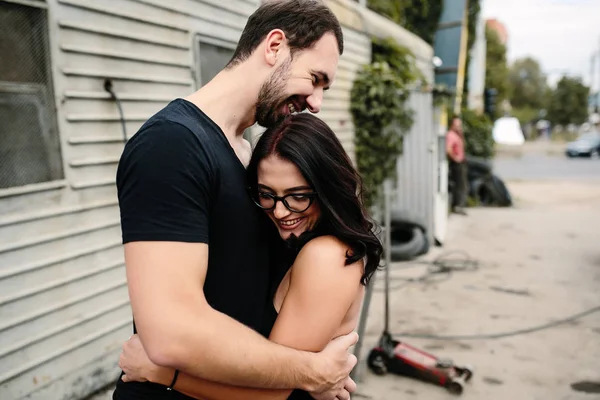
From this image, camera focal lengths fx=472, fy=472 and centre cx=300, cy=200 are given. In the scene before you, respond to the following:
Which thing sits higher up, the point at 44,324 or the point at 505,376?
the point at 44,324

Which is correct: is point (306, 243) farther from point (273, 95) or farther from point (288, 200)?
point (273, 95)

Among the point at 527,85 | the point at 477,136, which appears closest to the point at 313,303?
the point at 477,136

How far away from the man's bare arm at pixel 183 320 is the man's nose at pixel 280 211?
317 mm

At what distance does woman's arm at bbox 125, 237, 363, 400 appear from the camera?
126 centimetres

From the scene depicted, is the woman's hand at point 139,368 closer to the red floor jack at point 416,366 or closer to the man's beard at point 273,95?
the man's beard at point 273,95

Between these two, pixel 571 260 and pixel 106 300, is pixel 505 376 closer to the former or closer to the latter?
pixel 106 300

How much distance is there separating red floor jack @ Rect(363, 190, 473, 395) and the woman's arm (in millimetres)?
2348

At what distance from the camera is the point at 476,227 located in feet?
31.6

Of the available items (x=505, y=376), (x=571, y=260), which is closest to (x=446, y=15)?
(x=571, y=260)

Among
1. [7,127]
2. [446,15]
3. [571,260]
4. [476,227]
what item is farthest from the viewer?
[446,15]

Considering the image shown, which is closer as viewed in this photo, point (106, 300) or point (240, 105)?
point (240, 105)

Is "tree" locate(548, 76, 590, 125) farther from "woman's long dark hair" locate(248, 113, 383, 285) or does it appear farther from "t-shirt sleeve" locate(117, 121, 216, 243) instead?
"t-shirt sleeve" locate(117, 121, 216, 243)

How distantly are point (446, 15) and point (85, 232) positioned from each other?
1420 cm

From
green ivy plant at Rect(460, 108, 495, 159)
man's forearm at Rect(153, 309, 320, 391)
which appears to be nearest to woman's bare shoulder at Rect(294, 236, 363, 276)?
man's forearm at Rect(153, 309, 320, 391)
